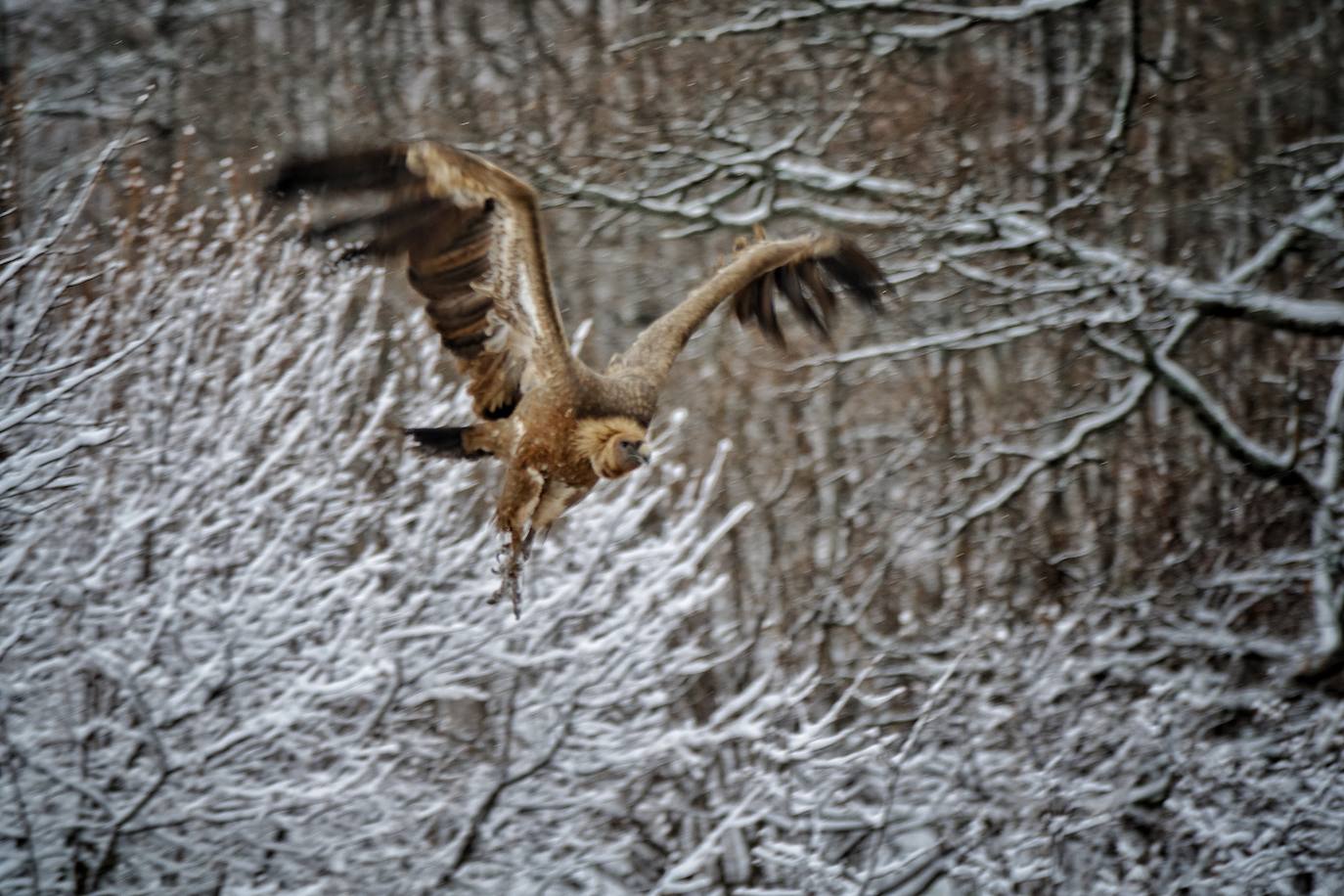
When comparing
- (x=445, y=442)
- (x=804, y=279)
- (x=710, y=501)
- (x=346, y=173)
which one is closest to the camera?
(x=346, y=173)

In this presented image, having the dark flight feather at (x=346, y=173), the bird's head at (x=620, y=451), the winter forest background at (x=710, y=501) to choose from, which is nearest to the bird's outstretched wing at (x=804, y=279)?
the winter forest background at (x=710, y=501)

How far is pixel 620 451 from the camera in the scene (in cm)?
681

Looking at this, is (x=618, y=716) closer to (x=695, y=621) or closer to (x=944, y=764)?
(x=944, y=764)

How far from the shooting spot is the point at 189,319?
8.93 meters

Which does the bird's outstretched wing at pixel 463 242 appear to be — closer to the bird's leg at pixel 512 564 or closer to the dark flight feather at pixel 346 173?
the dark flight feather at pixel 346 173

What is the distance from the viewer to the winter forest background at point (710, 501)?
8.34 m

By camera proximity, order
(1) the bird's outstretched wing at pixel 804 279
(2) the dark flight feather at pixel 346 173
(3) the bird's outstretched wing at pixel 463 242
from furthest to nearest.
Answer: (1) the bird's outstretched wing at pixel 804 279, (3) the bird's outstretched wing at pixel 463 242, (2) the dark flight feather at pixel 346 173

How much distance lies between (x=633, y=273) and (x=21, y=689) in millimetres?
8556

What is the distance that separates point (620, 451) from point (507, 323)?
738mm

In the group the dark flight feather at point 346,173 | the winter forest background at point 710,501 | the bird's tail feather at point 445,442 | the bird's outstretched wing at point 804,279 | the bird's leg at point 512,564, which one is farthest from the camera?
the winter forest background at point 710,501

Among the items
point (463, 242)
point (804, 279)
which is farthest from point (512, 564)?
point (804, 279)

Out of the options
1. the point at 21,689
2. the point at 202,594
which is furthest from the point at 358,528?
the point at 21,689

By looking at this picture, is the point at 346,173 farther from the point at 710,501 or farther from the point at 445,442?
the point at 710,501

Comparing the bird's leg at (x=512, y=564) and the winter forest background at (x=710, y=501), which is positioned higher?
the bird's leg at (x=512, y=564)
